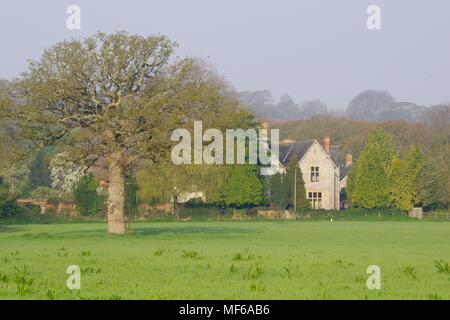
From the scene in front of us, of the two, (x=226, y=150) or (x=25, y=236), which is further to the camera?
(x=226, y=150)

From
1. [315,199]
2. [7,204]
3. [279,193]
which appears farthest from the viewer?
[315,199]

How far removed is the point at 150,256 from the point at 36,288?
10293mm

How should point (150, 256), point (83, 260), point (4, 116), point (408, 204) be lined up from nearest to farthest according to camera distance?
point (83, 260) → point (150, 256) → point (4, 116) → point (408, 204)

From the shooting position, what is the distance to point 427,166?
9506 cm

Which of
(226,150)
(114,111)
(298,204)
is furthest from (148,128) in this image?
(298,204)

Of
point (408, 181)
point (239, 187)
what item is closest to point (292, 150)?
point (408, 181)

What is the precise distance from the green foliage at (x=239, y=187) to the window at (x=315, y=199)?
54.6ft

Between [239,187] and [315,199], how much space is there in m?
19.1

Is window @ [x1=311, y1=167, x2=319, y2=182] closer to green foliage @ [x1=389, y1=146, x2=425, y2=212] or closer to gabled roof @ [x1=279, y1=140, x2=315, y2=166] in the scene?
gabled roof @ [x1=279, y1=140, x2=315, y2=166]

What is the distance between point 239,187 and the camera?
8800 cm

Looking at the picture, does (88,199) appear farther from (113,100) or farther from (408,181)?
(113,100)

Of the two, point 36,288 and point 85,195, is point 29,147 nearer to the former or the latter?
point 36,288

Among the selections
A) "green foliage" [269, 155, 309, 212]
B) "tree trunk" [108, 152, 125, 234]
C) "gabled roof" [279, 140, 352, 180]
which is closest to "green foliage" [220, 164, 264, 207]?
"green foliage" [269, 155, 309, 212]

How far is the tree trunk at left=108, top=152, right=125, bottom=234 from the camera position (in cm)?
4572
